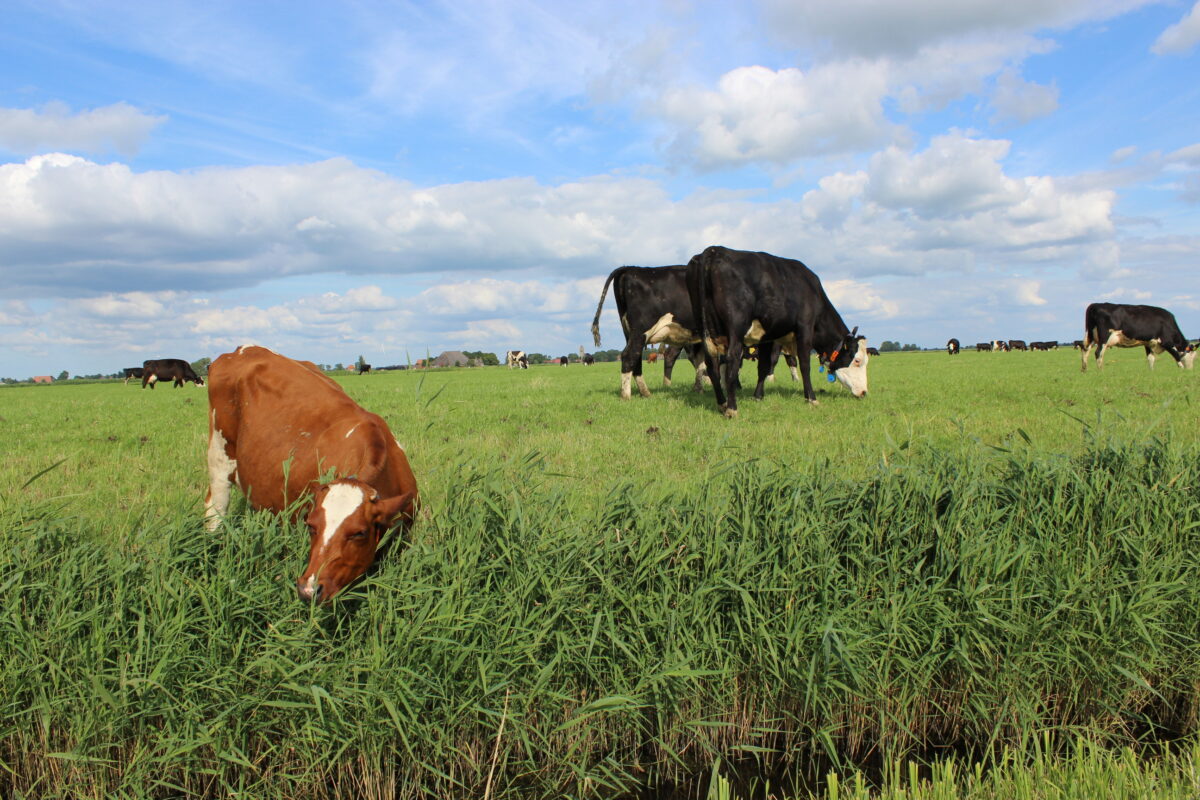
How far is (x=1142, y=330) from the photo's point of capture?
27.5 m

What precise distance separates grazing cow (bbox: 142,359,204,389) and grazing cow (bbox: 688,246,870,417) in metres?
40.5

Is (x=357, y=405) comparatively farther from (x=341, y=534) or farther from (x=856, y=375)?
(x=856, y=375)

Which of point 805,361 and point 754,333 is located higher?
point 754,333

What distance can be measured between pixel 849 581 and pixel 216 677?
3.47 m

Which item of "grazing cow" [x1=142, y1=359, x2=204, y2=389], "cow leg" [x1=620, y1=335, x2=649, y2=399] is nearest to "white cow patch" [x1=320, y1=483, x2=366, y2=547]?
"cow leg" [x1=620, y1=335, x2=649, y2=399]

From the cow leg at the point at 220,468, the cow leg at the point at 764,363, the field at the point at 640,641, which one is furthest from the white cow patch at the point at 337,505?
the cow leg at the point at 764,363

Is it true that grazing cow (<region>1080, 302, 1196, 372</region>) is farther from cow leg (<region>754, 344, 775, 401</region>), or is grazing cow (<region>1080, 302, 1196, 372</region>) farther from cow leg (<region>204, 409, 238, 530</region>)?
cow leg (<region>204, 409, 238, 530</region>)

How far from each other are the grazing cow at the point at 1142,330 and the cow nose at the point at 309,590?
31.2 metres

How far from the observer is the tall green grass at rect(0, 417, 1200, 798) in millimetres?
3547

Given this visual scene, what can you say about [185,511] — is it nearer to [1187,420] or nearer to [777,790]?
[777,790]

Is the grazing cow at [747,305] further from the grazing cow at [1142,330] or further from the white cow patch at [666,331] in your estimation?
the grazing cow at [1142,330]

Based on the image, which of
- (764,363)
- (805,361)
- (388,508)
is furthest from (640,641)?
(764,363)

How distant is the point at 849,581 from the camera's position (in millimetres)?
4281

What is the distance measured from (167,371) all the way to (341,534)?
4868cm
